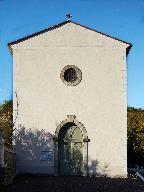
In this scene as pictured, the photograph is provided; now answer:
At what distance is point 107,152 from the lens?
2230 centimetres

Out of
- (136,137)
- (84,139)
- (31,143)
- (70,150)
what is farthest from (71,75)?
(136,137)

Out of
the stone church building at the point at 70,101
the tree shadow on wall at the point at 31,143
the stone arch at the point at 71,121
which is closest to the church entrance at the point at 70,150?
the stone church building at the point at 70,101

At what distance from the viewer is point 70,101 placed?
895 inches

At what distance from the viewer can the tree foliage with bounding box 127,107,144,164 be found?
46353 mm

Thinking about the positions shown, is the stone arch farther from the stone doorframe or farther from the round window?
the round window

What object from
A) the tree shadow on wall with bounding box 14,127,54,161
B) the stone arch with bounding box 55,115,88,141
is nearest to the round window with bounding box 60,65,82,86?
the stone arch with bounding box 55,115,88,141

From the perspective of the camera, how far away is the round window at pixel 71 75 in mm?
22953

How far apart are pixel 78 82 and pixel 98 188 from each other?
8.22 meters

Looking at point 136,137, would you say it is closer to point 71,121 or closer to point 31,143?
point 71,121

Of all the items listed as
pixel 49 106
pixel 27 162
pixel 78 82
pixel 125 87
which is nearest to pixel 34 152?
pixel 27 162

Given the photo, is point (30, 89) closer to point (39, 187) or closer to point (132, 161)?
point (39, 187)

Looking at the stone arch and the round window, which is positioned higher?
the round window

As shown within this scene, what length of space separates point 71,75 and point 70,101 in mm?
1450

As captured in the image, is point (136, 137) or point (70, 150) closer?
point (70, 150)
